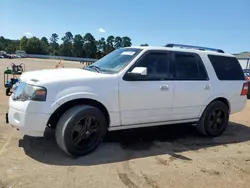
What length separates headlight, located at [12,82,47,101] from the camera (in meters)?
4.15

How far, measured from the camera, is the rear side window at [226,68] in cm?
629

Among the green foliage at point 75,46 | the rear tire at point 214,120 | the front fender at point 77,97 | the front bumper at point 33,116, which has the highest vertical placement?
the green foliage at point 75,46

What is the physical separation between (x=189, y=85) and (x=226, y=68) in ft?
4.58

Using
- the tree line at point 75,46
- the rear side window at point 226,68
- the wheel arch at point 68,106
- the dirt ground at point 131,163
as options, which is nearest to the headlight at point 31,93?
the wheel arch at point 68,106

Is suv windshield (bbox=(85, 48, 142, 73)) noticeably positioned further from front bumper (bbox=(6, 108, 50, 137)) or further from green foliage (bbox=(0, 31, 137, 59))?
green foliage (bbox=(0, 31, 137, 59))

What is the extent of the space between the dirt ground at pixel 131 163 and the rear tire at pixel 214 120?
0.21m

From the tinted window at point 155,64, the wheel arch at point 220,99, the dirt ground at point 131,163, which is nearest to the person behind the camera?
the dirt ground at point 131,163

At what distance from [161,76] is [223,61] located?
1.98 metres

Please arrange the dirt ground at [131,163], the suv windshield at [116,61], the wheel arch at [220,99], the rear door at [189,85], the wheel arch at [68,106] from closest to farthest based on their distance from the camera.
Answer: the dirt ground at [131,163] < the wheel arch at [68,106] < the suv windshield at [116,61] < the rear door at [189,85] < the wheel arch at [220,99]

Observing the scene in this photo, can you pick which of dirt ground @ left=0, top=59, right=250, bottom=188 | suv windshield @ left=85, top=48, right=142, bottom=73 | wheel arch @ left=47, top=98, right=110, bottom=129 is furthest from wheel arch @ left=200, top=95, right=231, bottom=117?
wheel arch @ left=47, top=98, right=110, bottom=129

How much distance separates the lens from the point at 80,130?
177 inches

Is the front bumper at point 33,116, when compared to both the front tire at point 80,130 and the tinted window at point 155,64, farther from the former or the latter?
the tinted window at point 155,64

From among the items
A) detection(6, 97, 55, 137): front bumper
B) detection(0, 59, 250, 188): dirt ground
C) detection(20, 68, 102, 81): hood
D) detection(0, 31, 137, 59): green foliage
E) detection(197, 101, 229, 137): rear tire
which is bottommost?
detection(0, 59, 250, 188): dirt ground

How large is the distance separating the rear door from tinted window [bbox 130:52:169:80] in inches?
8.5
